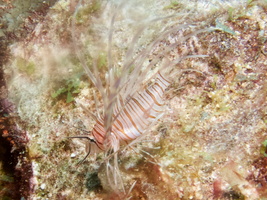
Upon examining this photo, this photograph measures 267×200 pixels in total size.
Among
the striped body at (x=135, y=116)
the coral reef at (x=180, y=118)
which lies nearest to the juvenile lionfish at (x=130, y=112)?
the striped body at (x=135, y=116)

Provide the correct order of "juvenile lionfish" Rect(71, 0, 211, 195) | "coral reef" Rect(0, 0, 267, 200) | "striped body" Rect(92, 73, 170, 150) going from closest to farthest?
"juvenile lionfish" Rect(71, 0, 211, 195), "striped body" Rect(92, 73, 170, 150), "coral reef" Rect(0, 0, 267, 200)

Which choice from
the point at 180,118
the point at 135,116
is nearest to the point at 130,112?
the point at 135,116

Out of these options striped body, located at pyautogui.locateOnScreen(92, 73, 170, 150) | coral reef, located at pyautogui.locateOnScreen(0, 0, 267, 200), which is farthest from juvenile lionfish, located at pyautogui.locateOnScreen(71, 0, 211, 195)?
coral reef, located at pyautogui.locateOnScreen(0, 0, 267, 200)

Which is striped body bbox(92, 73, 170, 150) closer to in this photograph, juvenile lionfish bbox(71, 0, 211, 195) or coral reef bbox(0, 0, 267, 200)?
juvenile lionfish bbox(71, 0, 211, 195)

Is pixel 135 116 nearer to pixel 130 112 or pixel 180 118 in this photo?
pixel 130 112

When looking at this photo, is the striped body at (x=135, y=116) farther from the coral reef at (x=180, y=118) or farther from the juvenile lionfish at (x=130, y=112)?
the coral reef at (x=180, y=118)

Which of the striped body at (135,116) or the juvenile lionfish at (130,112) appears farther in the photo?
the striped body at (135,116)

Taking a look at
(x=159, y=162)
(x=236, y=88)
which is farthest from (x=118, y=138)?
(x=236, y=88)
